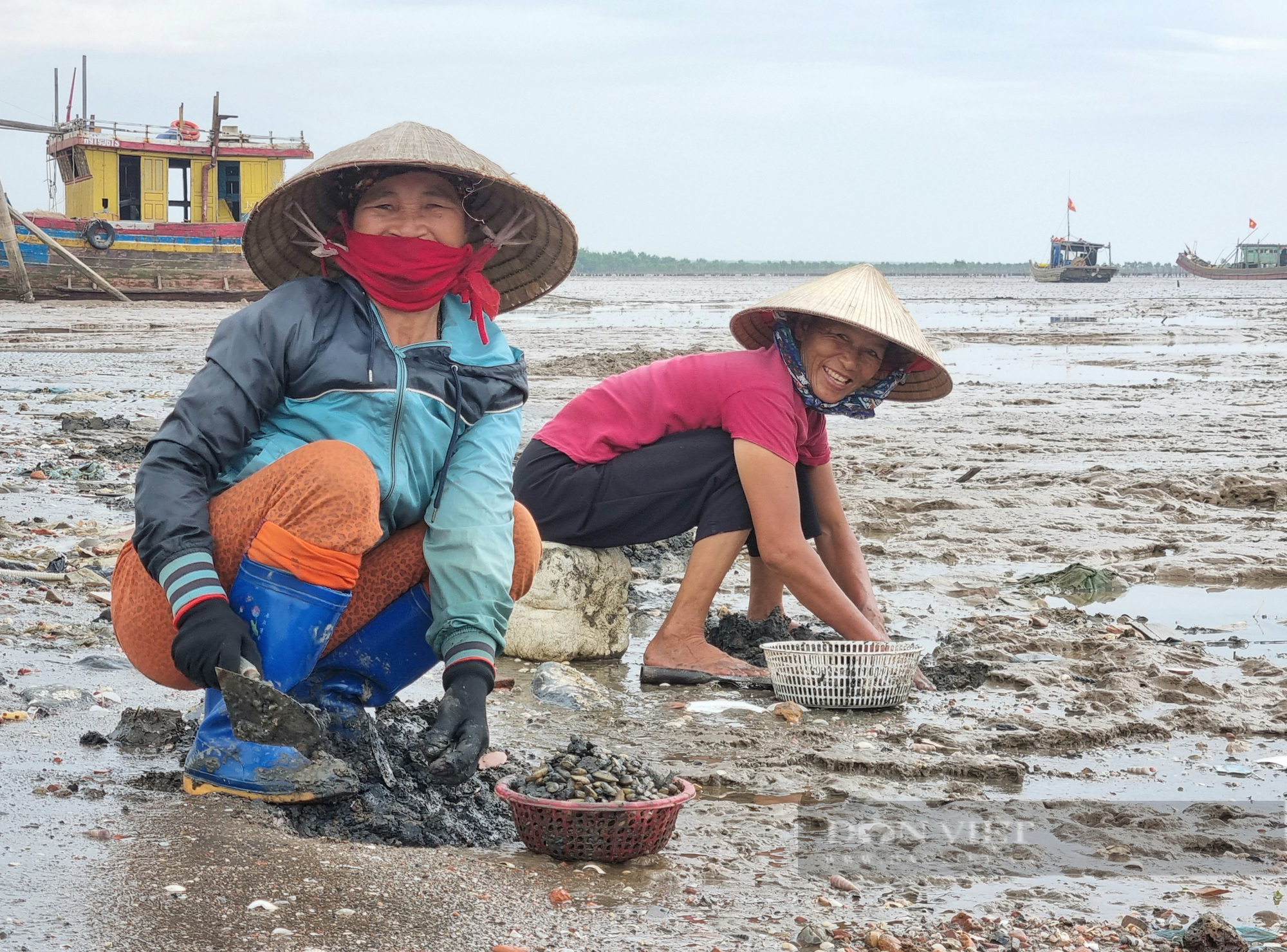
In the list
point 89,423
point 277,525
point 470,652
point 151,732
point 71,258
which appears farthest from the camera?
point 71,258

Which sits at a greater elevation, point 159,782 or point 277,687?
point 277,687

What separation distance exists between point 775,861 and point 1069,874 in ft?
1.93

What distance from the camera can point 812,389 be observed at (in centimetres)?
400

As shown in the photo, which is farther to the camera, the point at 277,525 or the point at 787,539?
the point at 787,539

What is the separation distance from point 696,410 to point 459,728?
6.43 ft

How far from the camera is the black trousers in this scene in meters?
4.10

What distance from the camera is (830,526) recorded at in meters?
4.37

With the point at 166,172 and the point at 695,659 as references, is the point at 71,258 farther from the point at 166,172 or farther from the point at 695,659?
the point at 695,659

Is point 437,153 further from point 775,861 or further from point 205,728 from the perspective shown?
point 775,861

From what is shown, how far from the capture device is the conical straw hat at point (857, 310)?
3875 millimetres

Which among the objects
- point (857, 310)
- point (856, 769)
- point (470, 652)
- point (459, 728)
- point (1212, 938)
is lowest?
point (856, 769)

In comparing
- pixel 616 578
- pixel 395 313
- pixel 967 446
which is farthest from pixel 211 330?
pixel 395 313

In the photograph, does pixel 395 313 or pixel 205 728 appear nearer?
pixel 205 728

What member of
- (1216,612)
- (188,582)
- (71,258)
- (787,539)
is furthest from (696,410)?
(71,258)
